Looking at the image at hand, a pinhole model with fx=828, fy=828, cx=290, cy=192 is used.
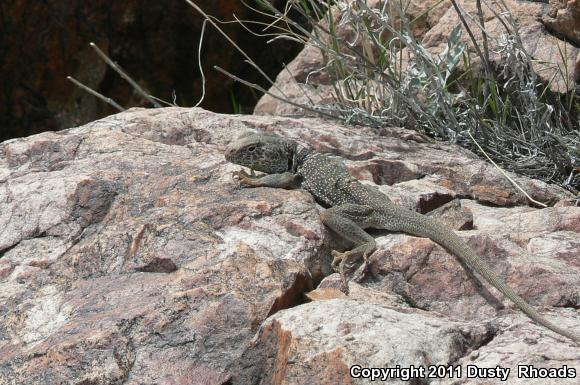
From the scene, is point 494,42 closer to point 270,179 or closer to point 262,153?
point 262,153

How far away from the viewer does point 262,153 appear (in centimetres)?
490

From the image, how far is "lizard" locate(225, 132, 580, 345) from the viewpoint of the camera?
13.4ft

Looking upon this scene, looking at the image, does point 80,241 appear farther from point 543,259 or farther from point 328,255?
point 543,259

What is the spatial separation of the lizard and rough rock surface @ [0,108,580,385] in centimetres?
7

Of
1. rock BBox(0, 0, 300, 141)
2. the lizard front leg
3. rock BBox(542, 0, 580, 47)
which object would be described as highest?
rock BBox(542, 0, 580, 47)

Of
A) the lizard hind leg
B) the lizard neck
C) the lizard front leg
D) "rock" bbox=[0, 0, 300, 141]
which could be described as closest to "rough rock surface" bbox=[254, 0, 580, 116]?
the lizard neck

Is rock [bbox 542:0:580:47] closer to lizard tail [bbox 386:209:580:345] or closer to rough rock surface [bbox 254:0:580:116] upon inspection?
rough rock surface [bbox 254:0:580:116]

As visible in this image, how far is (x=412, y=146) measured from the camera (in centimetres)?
573

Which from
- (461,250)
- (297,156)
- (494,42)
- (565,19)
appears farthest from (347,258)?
(565,19)

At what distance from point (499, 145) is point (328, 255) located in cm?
212

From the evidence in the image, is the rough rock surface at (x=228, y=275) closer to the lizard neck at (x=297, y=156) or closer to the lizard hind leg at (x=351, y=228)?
the lizard hind leg at (x=351, y=228)

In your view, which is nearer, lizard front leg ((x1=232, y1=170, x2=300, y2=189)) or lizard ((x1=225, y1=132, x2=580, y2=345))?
lizard ((x1=225, y1=132, x2=580, y2=345))

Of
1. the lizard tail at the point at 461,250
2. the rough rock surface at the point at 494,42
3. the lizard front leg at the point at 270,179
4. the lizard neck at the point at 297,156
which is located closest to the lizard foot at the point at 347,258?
the lizard tail at the point at 461,250

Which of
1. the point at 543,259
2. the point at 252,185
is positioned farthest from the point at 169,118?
the point at 543,259
